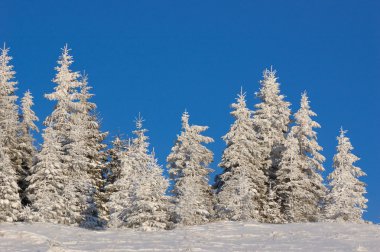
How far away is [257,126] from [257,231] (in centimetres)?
2514

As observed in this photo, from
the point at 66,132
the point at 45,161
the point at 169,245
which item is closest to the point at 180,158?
the point at 66,132

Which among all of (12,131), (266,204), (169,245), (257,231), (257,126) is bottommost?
(169,245)

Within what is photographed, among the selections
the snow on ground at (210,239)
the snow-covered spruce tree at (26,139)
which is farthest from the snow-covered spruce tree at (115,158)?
the snow on ground at (210,239)

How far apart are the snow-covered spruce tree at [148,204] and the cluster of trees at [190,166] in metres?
7.68

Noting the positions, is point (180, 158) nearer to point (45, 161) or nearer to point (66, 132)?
point (66, 132)

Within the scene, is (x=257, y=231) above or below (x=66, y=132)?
below

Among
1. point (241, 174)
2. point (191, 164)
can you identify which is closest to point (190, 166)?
point (191, 164)

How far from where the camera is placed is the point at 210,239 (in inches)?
961

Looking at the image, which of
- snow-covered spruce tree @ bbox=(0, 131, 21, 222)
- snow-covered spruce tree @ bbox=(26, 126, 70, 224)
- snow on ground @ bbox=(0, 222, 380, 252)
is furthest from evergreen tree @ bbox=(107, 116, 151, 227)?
snow on ground @ bbox=(0, 222, 380, 252)

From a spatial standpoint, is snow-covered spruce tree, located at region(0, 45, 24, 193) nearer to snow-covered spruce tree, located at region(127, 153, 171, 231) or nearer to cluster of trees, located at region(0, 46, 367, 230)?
cluster of trees, located at region(0, 46, 367, 230)

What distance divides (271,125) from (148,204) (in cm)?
2178

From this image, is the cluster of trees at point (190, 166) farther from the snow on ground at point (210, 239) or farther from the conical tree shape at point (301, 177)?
the snow on ground at point (210, 239)

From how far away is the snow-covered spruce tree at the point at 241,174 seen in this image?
4481 centimetres

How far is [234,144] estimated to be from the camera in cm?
4862
